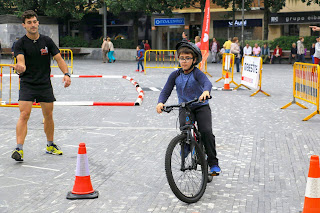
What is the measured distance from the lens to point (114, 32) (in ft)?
164

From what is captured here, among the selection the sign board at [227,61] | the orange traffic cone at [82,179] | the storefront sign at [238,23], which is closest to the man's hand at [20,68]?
the orange traffic cone at [82,179]

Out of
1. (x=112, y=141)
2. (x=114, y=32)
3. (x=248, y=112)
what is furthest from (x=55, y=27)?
(x=112, y=141)

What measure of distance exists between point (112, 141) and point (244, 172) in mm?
2722

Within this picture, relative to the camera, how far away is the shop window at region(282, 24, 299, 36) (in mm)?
42594

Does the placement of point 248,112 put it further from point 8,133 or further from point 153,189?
point 153,189

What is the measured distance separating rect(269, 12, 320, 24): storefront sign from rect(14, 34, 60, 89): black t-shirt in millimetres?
36304

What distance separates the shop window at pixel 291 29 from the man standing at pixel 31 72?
122 ft

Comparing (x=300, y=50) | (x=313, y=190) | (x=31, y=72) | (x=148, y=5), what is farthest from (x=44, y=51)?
(x=148, y=5)

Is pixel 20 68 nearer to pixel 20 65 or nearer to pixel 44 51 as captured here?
pixel 20 65

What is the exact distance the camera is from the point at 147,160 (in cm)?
740

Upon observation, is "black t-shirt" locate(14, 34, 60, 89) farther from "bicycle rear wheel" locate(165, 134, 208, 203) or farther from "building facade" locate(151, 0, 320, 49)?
"building facade" locate(151, 0, 320, 49)

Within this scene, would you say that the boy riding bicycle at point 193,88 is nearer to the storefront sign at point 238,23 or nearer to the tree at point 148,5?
the tree at point 148,5

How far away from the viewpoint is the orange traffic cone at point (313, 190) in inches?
178

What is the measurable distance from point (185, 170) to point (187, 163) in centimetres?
7
